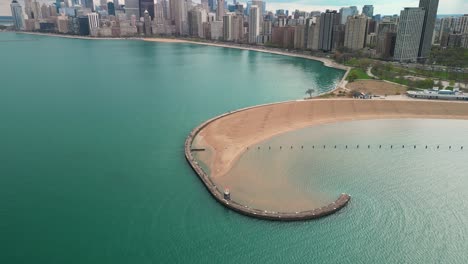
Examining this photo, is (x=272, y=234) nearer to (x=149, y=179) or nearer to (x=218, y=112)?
(x=149, y=179)

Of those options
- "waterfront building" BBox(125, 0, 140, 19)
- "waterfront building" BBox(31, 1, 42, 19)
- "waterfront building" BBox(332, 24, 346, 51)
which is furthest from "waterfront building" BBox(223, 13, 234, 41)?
"waterfront building" BBox(31, 1, 42, 19)

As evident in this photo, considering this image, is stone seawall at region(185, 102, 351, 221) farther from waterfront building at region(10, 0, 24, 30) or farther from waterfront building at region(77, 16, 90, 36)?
waterfront building at region(10, 0, 24, 30)

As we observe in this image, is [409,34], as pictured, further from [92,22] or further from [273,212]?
[92,22]

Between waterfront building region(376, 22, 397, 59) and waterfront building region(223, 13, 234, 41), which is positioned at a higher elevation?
waterfront building region(223, 13, 234, 41)

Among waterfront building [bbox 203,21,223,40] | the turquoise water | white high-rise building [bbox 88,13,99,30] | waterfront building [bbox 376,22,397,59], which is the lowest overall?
the turquoise water

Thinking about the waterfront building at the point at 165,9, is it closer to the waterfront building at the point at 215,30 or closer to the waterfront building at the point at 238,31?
the waterfront building at the point at 215,30

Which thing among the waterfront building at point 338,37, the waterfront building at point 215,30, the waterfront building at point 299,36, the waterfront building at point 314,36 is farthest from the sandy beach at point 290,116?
the waterfront building at point 215,30
